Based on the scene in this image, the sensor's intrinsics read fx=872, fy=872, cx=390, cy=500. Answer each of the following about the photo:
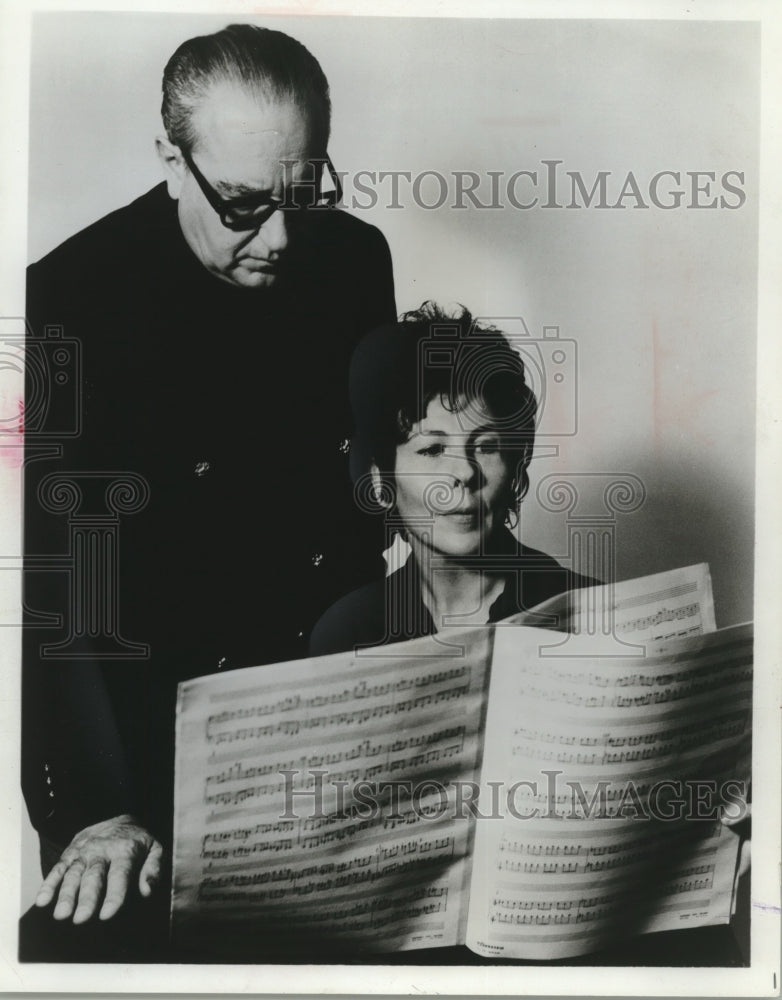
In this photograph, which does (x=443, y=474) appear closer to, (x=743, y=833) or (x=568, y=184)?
(x=568, y=184)

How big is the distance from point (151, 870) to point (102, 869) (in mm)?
83

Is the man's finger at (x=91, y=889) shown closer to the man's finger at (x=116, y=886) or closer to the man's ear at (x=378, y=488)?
the man's finger at (x=116, y=886)

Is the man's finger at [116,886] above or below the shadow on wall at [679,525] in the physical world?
below

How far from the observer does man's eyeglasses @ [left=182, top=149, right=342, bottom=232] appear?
4.77ft

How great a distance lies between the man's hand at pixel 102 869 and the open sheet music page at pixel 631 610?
2.36 ft

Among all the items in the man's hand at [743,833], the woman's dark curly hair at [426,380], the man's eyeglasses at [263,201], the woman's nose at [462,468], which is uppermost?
the man's eyeglasses at [263,201]

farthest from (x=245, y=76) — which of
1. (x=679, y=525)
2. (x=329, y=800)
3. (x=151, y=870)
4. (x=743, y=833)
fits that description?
(x=743, y=833)

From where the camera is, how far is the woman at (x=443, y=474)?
1.45 meters

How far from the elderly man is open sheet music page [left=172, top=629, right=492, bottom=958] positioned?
58mm

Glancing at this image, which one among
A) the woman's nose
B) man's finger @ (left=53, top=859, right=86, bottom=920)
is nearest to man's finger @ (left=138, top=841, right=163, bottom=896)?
man's finger @ (left=53, top=859, right=86, bottom=920)

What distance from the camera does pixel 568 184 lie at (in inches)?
57.9

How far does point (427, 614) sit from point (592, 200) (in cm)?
75

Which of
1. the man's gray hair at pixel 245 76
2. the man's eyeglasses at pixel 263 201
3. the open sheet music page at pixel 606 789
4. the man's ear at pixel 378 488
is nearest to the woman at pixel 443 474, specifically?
the man's ear at pixel 378 488

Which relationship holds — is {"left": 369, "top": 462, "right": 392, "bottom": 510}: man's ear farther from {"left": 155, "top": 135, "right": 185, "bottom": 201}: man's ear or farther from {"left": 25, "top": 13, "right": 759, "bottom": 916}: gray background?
{"left": 155, "top": 135, "right": 185, "bottom": 201}: man's ear
